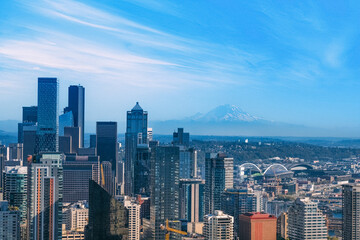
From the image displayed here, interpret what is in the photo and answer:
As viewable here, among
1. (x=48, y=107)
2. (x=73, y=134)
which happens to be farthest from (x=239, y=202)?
(x=73, y=134)

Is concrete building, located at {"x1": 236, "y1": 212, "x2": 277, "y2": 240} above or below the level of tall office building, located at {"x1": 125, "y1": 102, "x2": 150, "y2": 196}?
below

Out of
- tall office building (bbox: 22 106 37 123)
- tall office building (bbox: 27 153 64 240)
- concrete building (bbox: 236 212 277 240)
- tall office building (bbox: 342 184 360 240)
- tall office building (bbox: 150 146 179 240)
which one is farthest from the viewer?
tall office building (bbox: 22 106 37 123)

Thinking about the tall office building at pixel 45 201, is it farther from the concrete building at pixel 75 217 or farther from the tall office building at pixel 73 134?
the tall office building at pixel 73 134

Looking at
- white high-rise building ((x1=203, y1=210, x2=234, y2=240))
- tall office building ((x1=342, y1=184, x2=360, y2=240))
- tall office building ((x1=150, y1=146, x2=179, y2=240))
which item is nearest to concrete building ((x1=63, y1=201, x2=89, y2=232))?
tall office building ((x1=150, y1=146, x2=179, y2=240))

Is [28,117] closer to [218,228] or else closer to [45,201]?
[45,201]

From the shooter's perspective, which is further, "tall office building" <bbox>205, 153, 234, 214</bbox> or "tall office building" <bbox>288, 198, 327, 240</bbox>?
"tall office building" <bbox>205, 153, 234, 214</bbox>

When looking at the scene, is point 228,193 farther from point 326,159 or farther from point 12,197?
point 326,159

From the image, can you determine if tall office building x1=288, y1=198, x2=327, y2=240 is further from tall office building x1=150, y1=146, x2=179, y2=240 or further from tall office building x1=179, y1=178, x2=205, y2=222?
tall office building x1=150, y1=146, x2=179, y2=240
